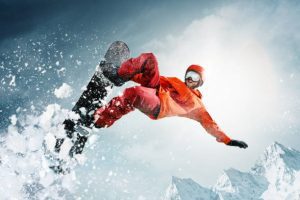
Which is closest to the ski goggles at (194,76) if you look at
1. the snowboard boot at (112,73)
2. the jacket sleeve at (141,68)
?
the jacket sleeve at (141,68)

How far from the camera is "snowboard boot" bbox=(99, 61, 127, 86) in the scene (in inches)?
297

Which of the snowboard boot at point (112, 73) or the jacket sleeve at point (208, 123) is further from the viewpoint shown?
the jacket sleeve at point (208, 123)

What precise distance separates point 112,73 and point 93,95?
823 mm

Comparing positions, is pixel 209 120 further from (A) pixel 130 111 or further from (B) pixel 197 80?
(A) pixel 130 111

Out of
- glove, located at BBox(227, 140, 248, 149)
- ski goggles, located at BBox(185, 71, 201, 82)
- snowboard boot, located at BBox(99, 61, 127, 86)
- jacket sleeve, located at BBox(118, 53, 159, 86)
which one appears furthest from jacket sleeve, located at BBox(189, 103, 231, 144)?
snowboard boot, located at BBox(99, 61, 127, 86)

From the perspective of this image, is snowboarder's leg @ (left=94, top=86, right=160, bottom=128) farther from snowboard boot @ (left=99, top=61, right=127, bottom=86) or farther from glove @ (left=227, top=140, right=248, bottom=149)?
glove @ (left=227, top=140, right=248, bottom=149)

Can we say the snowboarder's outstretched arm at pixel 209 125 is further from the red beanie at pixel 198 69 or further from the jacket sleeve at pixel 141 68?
the jacket sleeve at pixel 141 68

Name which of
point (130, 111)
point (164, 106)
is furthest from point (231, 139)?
point (130, 111)

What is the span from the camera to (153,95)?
7.02 meters

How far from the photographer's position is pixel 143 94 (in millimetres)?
6879

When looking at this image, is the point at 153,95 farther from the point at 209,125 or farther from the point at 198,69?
the point at 209,125

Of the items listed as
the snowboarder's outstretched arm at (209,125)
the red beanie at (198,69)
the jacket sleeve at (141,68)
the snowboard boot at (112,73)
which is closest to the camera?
the jacket sleeve at (141,68)

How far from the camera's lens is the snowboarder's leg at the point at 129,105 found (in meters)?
6.91

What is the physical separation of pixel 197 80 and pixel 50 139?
400cm
